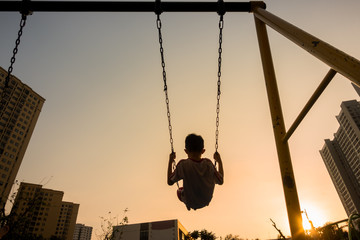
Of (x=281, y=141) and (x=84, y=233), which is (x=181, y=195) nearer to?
(x=281, y=141)

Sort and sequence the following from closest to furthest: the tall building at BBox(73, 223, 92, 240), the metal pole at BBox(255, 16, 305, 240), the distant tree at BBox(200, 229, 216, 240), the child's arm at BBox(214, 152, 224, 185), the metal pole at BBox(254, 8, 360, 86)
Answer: the metal pole at BBox(254, 8, 360, 86), the metal pole at BBox(255, 16, 305, 240), the child's arm at BBox(214, 152, 224, 185), the distant tree at BBox(200, 229, 216, 240), the tall building at BBox(73, 223, 92, 240)

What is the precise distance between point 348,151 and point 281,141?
125m

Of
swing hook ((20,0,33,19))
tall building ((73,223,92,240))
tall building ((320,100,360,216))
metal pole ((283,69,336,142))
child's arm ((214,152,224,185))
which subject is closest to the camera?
metal pole ((283,69,336,142))

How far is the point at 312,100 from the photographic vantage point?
1642 millimetres

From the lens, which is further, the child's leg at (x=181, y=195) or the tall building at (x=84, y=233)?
the tall building at (x=84, y=233)

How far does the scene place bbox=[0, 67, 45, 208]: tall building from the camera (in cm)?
6000

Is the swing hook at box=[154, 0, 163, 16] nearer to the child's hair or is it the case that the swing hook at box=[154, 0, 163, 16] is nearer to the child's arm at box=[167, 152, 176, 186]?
the child's hair

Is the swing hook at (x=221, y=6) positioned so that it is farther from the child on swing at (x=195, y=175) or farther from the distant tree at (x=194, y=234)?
the distant tree at (x=194, y=234)

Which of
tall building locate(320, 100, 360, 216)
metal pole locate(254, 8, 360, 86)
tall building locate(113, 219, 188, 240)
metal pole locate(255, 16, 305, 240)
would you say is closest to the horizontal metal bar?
metal pole locate(255, 16, 305, 240)

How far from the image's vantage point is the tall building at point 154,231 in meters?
37.8

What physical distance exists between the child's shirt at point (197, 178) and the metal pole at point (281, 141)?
1112 mm

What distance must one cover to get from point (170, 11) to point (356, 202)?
111493 millimetres

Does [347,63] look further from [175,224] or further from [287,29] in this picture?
[175,224]

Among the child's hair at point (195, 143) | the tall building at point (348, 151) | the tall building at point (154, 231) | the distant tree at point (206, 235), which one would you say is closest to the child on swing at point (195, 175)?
the child's hair at point (195, 143)
